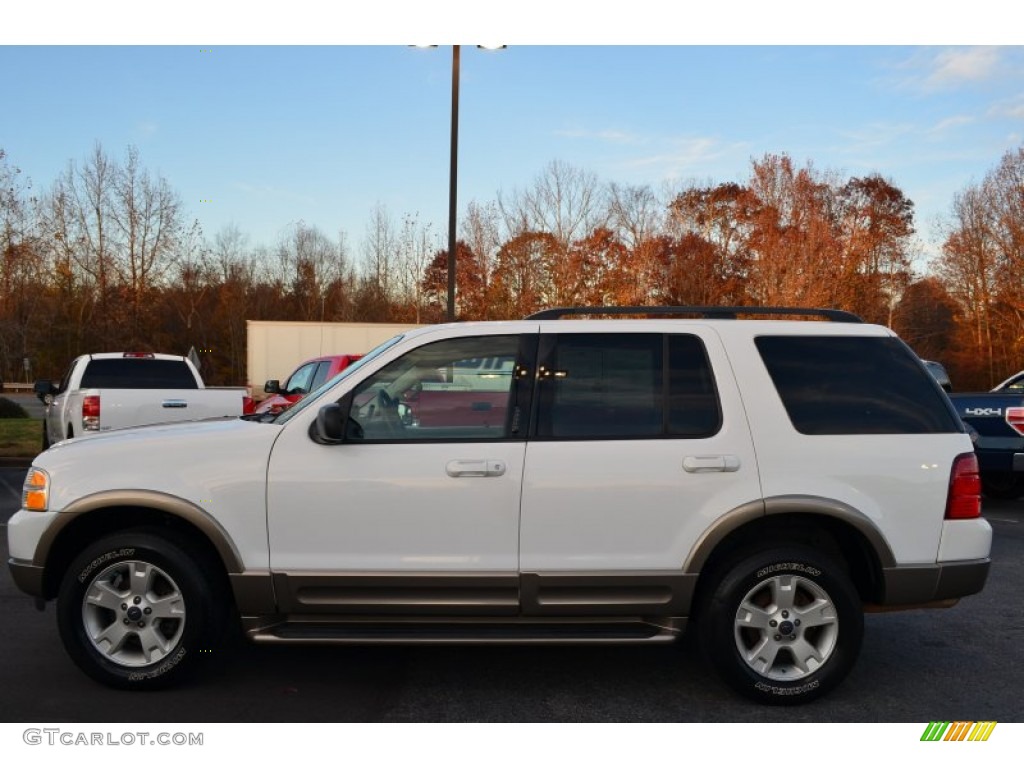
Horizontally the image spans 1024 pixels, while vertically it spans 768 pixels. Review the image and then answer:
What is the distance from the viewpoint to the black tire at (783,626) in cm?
454

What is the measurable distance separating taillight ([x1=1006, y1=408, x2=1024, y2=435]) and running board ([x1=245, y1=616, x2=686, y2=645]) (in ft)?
25.6

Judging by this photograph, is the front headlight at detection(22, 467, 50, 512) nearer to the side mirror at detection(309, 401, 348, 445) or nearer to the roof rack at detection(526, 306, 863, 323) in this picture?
the side mirror at detection(309, 401, 348, 445)

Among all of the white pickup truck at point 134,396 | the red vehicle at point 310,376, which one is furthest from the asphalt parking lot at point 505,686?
the red vehicle at point 310,376

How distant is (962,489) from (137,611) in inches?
159

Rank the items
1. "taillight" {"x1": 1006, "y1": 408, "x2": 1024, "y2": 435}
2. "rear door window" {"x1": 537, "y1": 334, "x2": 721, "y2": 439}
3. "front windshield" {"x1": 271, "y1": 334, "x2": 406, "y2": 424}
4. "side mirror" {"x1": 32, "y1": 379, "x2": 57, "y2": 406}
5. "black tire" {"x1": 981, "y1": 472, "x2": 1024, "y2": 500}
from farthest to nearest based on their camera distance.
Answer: "side mirror" {"x1": 32, "y1": 379, "x2": 57, "y2": 406}, "black tire" {"x1": 981, "y1": 472, "x2": 1024, "y2": 500}, "taillight" {"x1": 1006, "y1": 408, "x2": 1024, "y2": 435}, "front windshield" {"x1": 271, "y1": 334, "x2": 406, "y2": 424}, "rear door window" {"x1": 537, "y1": 334, "x2": 721, "y2": 439}

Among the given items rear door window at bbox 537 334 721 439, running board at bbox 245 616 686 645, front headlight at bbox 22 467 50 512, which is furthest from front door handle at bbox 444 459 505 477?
front headlight at bbox 22 467 50 512

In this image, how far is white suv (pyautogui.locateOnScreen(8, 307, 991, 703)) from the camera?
4523 millimetres

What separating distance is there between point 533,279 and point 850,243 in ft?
57.3

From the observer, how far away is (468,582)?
4.52m

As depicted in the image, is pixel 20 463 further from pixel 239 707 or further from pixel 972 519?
pixel 972 519

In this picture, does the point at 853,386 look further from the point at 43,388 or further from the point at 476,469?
the point at 43,388

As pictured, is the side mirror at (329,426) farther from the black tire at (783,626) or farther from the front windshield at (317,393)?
the black tire at (783,626)

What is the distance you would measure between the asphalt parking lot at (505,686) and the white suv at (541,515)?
25 centimetres
